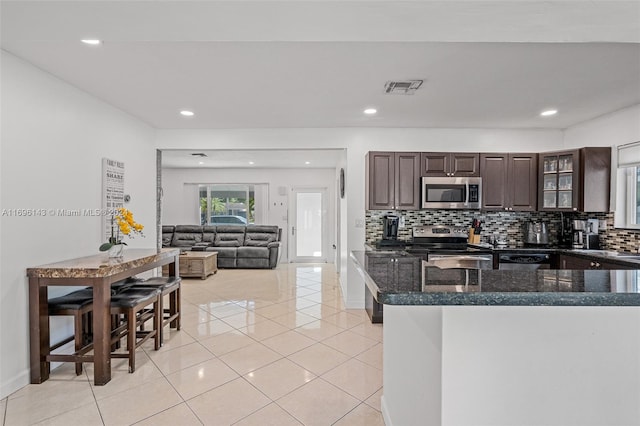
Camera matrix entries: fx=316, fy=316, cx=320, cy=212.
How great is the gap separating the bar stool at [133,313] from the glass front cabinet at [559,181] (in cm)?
448

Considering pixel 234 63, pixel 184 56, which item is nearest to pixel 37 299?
pixel 184 56

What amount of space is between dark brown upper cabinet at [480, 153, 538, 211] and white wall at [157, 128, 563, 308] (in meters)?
0.22

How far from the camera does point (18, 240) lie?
2297 mm

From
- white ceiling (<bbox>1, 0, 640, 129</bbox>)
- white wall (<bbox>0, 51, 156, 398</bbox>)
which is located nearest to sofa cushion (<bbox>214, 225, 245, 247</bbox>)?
white ceiling (<bbox>1, 0, 640, 129</bbox>)

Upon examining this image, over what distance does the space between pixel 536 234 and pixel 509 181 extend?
0.79m

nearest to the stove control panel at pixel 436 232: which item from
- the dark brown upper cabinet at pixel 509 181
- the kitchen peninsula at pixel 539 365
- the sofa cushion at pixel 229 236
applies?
the dark brown upper cabinet at pixel 509 181

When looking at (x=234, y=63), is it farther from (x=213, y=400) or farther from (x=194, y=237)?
(x=194, y=237)

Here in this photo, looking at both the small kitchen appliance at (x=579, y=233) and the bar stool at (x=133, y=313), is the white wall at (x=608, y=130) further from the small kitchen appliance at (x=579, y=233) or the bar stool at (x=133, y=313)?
the bar stool at (x=133, y=313)

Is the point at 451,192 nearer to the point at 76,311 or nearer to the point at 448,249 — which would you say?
the point at 448,249

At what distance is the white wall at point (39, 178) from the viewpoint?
2.24 m

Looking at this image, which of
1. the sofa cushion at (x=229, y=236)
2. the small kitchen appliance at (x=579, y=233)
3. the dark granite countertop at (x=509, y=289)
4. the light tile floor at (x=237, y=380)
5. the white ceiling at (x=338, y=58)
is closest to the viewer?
the dark granite countertop at (x=509, y=289)

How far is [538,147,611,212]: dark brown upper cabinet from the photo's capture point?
3520mm

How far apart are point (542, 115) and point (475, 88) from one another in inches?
52.7

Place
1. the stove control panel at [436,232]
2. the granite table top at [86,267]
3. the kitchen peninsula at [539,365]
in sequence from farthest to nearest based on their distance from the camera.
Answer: the stove control panel at [436,232]
the granite table top at [86,267]
the kitchen peninsula at [539,365]
